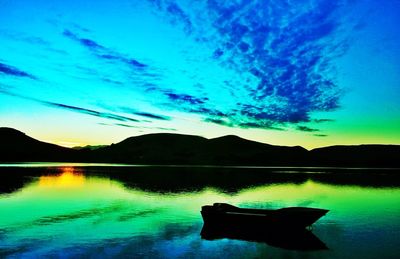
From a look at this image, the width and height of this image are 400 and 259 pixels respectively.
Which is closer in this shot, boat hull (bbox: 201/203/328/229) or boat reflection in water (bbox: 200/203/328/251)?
boat reflection in water (bbox: 200/203/328/251)

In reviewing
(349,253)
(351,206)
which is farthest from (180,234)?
(351,206)

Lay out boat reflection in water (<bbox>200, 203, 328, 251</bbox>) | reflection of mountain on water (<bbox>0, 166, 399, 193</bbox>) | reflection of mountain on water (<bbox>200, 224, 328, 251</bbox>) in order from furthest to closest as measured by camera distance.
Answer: reflection of mountain on water (<bbox>0, 166, 399, 193</bbox>) → boat reflection in water (<bbox>200, 203, 328, 251</bbox>) → reflection of mountain on water (<bbox>200, 224, 328, 251</bbox>)

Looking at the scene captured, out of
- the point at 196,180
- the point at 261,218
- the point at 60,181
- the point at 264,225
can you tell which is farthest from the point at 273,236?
the point at 196,180

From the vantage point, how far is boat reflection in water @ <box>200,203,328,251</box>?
30.1 meters

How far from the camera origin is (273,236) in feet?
102

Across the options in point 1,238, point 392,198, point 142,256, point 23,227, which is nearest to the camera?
point 142,256

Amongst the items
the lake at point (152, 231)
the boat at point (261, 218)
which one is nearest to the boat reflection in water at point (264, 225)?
the boat at point (261, 218)

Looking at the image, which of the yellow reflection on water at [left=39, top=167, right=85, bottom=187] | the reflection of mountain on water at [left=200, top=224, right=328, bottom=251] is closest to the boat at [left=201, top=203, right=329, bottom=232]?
the reflection of mountain on water at [left=200, top=224, right=328, bottom=251]

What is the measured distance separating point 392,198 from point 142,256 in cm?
5365

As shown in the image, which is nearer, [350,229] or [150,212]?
[350,229]

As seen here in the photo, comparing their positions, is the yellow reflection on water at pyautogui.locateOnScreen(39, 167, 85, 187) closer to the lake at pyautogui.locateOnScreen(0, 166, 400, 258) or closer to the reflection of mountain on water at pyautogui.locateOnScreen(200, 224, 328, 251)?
the lake at pyautogui.locateOnScreen(0, 166, 400, 258)

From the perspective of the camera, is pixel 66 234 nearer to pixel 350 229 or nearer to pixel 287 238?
pixel 287 238

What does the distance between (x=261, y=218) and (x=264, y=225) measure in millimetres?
637

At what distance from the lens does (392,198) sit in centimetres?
6372
